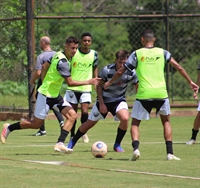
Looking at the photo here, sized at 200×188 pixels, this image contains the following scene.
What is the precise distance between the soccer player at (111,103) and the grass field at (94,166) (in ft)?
1.20

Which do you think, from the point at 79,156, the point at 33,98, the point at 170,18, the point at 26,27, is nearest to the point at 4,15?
the point at 26,27

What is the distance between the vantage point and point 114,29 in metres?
32.7

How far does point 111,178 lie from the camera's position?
9023mm

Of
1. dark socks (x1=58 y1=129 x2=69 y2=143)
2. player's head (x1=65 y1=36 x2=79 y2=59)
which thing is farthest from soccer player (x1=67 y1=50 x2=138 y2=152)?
player's head (x1=65 y1=36 x2=79 y2=59)

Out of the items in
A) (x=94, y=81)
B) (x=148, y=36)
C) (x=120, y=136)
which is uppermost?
(x=148, y=36)

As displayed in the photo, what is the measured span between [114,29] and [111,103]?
19.9 metres

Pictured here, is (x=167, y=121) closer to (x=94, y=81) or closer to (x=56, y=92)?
(x=94, y=81)

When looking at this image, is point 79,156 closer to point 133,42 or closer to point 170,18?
point 170,18

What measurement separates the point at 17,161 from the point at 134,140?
6.01ft

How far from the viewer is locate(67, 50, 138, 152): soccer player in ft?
41.8

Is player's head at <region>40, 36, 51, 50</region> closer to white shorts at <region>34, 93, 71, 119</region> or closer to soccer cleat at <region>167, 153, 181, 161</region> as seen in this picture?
white shorts at <region>34, 93, 71, 119</region>

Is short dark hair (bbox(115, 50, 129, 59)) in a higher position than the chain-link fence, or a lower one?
higher

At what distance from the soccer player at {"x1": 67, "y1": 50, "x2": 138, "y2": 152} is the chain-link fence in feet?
21.9

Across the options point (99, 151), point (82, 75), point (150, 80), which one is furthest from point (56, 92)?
point (82, 75)
